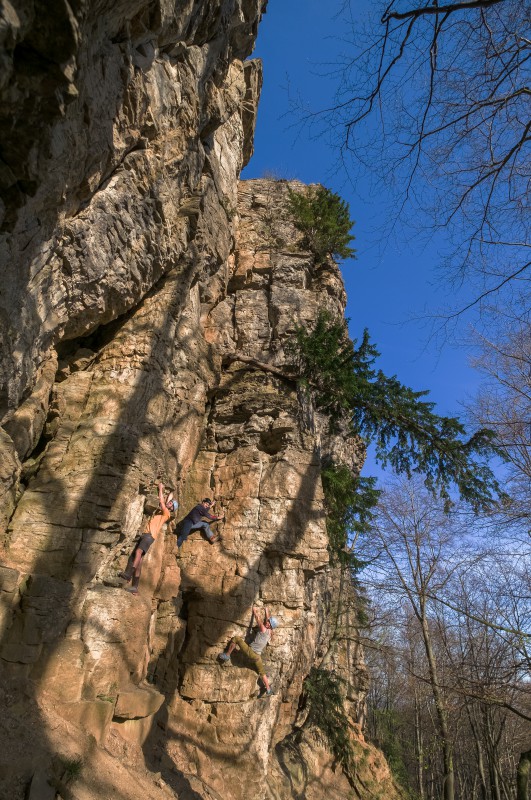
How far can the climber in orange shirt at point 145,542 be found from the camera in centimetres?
720

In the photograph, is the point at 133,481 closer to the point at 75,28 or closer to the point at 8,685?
the point at 8,685

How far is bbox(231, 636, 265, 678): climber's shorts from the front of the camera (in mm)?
8859

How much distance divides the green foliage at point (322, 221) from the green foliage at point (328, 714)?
43.3ft

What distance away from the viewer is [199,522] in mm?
9797

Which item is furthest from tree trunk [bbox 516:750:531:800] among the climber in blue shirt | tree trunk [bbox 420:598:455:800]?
tree trunk [bbox 420:598:455:800]

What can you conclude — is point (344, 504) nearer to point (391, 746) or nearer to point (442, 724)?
point (442, 724)

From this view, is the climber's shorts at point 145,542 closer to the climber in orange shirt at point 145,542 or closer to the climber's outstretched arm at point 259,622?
the climber in orange shirt at point 145,542

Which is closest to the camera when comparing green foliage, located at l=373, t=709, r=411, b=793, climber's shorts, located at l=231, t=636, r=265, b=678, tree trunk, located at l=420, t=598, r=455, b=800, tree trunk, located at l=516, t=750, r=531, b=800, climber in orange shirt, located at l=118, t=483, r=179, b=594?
tree trunk, located at l=516, t=750, r=531, b=800

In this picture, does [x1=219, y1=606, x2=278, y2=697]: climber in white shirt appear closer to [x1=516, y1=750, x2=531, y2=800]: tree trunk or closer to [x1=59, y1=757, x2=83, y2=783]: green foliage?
[x1=59, y1=757, x2=83, y2=783]: green foliage

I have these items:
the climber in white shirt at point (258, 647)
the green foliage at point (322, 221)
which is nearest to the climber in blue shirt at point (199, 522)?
the climber in white shirt at point (258, 647)

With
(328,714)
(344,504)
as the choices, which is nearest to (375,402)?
(344,504)

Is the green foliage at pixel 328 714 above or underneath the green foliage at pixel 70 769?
above

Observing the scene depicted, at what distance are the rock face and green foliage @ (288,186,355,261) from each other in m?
3.97

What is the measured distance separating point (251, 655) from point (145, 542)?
3332 millimetres
